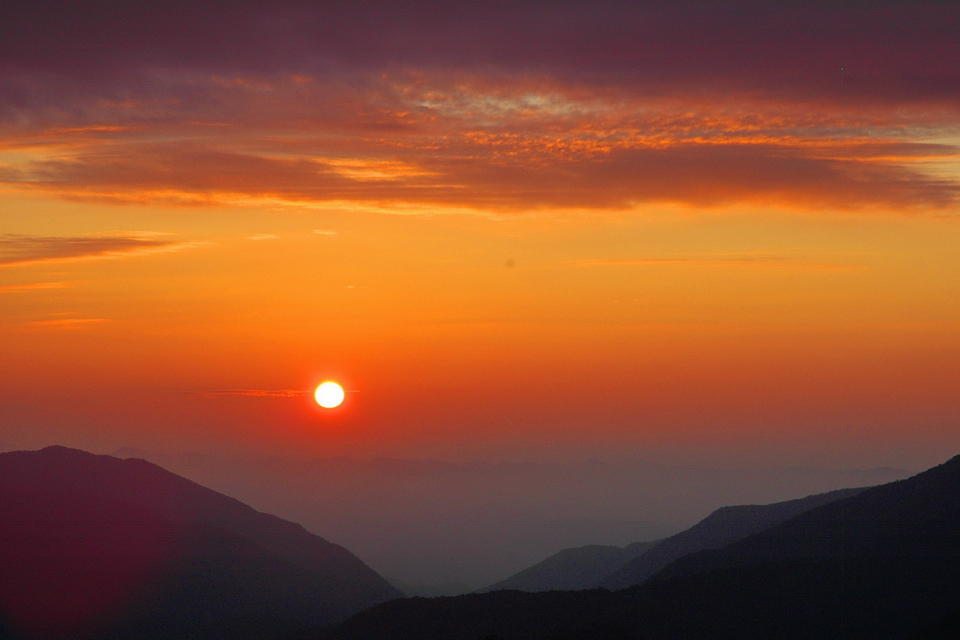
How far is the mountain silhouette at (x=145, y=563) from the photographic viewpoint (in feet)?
457

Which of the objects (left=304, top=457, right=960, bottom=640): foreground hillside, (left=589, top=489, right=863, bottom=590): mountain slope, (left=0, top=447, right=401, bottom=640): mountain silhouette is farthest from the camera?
(left=589, top=489, right=863, bottom=590): mountain slope

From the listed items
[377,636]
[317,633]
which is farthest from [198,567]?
[377,636]

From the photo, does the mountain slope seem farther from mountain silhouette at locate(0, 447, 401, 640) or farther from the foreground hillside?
the foreground hillside

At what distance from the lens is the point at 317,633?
109812 millimetres

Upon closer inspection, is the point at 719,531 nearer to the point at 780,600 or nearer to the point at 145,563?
the point at 780,600

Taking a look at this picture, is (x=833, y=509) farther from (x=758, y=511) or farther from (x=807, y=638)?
(x=758, y=511)

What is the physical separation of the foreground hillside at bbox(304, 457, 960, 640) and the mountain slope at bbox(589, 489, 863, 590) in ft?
173

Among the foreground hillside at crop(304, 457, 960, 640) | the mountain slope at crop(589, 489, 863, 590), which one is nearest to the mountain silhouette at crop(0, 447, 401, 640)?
the mountain slope at crop(589, 489, 863, 590)

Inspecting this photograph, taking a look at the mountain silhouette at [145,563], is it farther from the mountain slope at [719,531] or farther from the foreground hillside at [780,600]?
the foreground hillside at [780,600]

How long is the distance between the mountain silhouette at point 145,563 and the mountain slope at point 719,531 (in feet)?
159

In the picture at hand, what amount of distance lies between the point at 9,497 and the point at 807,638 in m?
142

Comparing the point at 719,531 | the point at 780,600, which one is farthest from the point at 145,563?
the point at 780,600

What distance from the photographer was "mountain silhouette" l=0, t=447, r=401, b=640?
139250mm

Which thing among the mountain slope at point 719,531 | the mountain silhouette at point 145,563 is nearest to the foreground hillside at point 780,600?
the mountain silhouette at point 145,563
